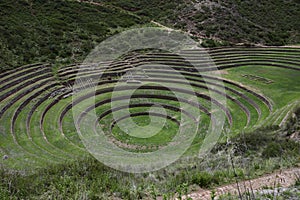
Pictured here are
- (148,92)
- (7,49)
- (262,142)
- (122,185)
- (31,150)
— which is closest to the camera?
(122,185)

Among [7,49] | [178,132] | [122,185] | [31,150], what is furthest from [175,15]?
[122,185]

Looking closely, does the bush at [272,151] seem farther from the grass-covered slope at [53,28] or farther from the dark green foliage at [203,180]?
the grass-covered slope at [53,28]

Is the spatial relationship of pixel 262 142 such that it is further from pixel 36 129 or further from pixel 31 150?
pixel 36 129

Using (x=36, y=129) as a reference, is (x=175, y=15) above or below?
above

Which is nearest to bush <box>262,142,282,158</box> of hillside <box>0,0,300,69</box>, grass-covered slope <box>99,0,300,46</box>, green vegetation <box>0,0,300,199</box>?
green vegetation <box>0,0,300,199</box>

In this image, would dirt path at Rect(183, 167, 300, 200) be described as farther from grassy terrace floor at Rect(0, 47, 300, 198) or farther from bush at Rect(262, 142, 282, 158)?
grassy terrace floor at Rect(0, 47, 300, 198)

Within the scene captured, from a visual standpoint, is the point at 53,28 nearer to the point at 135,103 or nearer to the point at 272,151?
the point at 135,103
